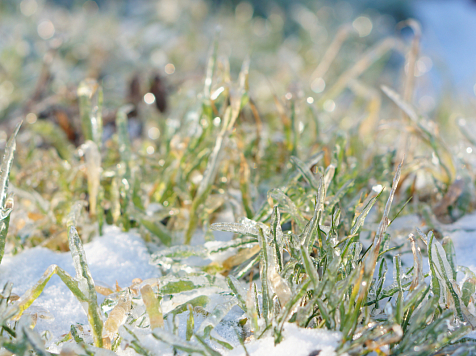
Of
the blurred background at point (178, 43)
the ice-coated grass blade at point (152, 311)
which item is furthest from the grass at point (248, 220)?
the blurred background at point (178, 43)

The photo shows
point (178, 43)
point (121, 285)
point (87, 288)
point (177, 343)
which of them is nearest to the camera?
point (177, 343)

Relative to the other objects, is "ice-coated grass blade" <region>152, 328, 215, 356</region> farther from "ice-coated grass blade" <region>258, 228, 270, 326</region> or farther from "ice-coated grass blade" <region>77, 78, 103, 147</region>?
"ice-coated grass blade" <region>77, 78, 103, 147</region>

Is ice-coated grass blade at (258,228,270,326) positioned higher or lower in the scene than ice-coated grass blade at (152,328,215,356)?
higher

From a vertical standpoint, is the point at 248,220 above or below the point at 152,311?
above

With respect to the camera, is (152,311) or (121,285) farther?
(121,285)

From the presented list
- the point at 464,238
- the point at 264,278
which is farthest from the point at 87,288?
the point at 464,238

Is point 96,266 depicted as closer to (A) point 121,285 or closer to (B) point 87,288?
(A) point 121,285

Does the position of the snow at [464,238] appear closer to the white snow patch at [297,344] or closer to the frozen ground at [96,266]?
the frozen ground at [96,266]

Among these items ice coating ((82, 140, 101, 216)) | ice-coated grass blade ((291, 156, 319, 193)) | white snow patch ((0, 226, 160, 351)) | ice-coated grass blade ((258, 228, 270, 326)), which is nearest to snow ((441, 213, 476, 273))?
ice-coated grass blade ((291, 156, 319, 193))
